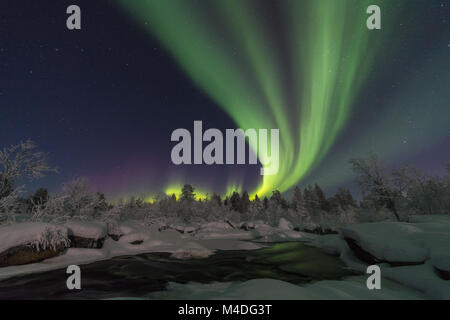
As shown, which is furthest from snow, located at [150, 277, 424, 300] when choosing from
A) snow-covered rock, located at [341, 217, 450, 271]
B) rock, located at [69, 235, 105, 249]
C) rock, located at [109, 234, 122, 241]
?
rock, located at [109, 234, 122, 241]

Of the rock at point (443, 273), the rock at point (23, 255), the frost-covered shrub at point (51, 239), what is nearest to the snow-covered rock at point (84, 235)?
the frost-covered shrub at point (51, 239)

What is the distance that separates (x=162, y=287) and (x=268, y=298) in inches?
174

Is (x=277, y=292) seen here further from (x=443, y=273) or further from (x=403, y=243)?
(x=403, y=243)

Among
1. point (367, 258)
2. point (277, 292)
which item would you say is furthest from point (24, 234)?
point (367, 258)

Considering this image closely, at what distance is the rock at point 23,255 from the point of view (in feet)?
29.1

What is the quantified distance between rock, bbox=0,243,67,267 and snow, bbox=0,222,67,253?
26 cm

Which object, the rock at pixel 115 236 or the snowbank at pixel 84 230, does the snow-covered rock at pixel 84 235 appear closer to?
the snowbank at pixel 84 230

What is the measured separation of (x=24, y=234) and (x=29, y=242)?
0.50 m

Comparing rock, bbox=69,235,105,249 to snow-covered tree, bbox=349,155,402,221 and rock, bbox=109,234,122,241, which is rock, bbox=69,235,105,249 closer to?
rock, bbox=109,234,122,241

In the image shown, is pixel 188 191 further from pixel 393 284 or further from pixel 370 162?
pixel 393 284

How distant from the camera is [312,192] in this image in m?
92.9

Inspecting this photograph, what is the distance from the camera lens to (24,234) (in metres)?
9.47

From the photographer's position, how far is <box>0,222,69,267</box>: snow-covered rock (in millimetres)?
8953
